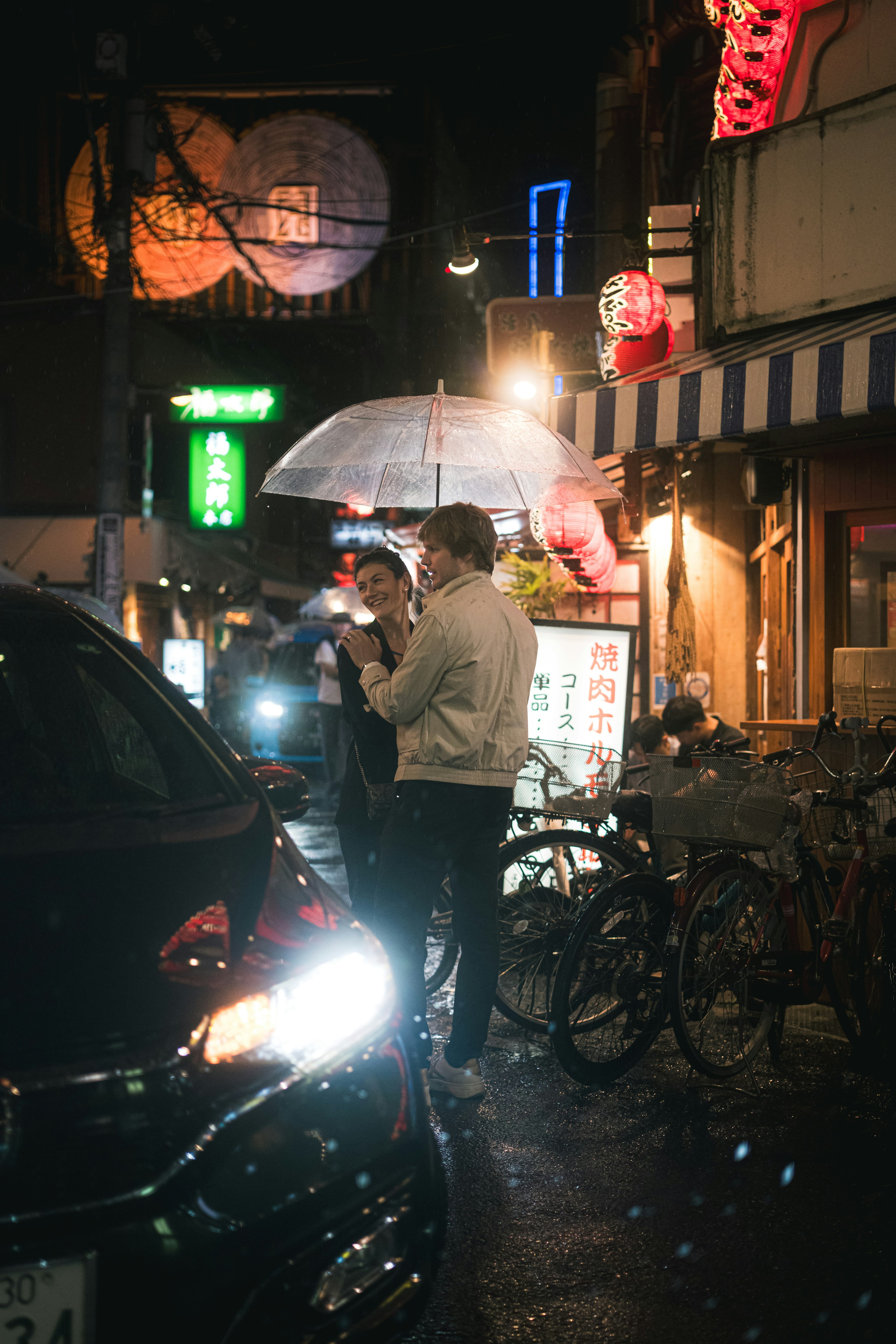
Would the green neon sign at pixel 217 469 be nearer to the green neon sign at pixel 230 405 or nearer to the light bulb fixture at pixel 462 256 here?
the green neon sign at pixel 230 405

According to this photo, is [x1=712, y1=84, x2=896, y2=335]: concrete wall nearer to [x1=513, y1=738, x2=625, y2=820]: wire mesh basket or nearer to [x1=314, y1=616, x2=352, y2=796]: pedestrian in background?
[x1=513, y1=738, x2=625, y2=820]: wire mesh basket

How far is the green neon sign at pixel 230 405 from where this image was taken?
18312 millimetres

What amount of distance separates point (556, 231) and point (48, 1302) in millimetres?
16624

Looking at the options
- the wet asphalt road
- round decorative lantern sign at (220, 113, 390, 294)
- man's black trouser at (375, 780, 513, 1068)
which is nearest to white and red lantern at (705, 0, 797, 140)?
man's black trouser at (375, 780, 513, 1068)

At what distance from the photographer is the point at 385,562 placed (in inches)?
189

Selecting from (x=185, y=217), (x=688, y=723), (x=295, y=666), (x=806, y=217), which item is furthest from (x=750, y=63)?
(x=185, y=217)

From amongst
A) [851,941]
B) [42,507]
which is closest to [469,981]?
[851,941]

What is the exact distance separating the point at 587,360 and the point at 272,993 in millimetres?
12390

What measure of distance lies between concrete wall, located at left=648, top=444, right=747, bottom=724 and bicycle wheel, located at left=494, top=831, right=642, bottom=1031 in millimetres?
6441

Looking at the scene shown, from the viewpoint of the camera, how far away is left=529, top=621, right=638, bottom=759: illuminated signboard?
7.25 m

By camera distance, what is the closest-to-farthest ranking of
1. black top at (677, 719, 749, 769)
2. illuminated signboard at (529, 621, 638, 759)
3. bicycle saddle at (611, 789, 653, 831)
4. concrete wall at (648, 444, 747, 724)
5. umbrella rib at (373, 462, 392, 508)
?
bicycle saddle at (611, 789, 653, 831) < black top at (677, 719, 749, 769) < umbrella rib at (373, 462, 392, 508) < illuminated signboard at (529, 621, 638, 759) < concrete wall at (648, 444, 747, 724)

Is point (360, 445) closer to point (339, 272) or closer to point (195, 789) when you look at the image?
point (195, 789)

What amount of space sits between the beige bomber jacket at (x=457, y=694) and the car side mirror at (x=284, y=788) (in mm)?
928

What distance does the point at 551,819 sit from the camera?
214 inches
